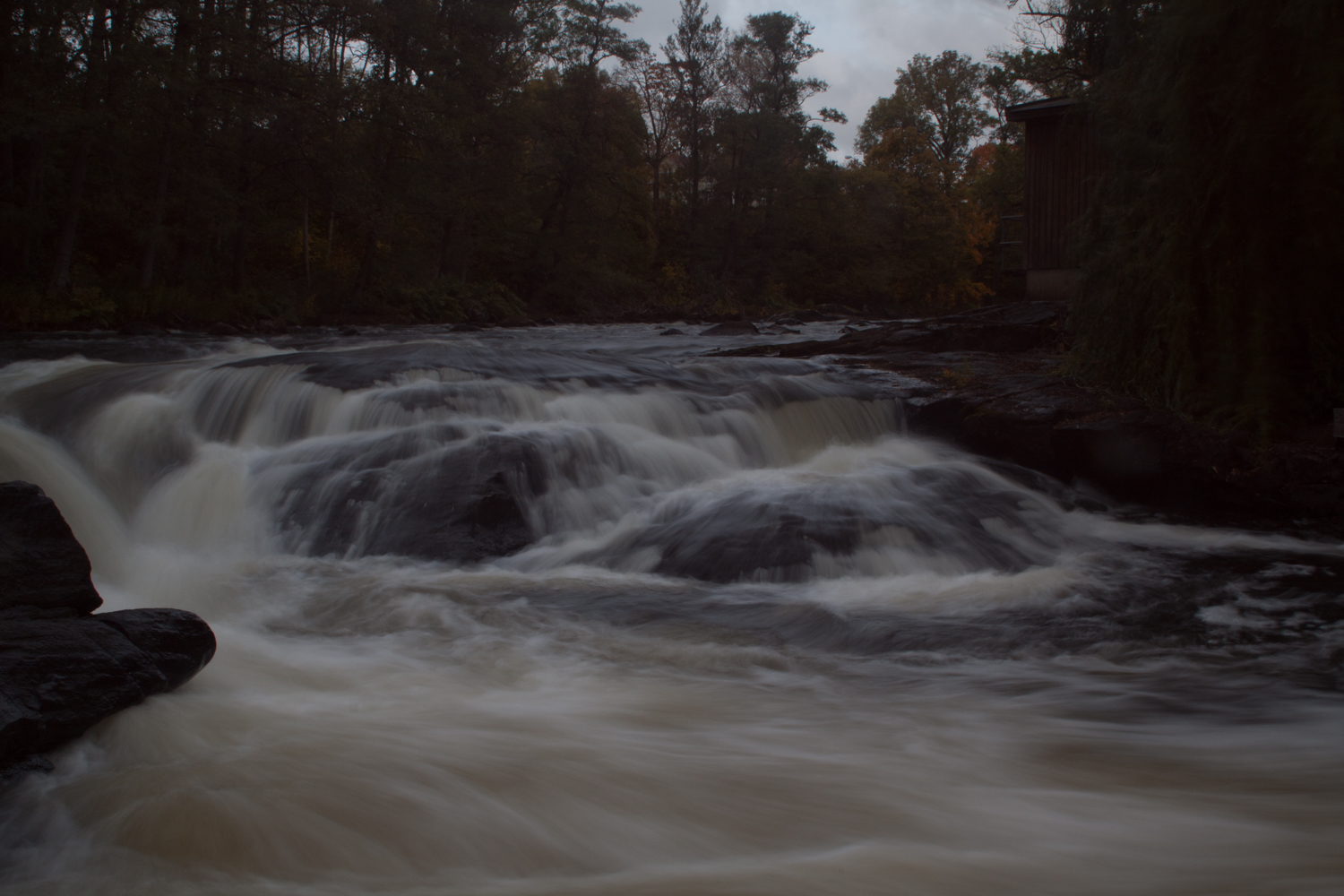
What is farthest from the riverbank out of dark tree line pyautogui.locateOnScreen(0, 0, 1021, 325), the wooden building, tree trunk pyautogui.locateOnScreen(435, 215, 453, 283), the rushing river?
tree trunk pyautogui.locateOnScreen(435, 215, 453, 283)

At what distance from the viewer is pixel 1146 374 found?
872cm

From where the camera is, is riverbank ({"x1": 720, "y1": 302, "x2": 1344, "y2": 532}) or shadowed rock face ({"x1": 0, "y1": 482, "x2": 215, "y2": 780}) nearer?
shadowed rock face ({"x1": 0, "y1": 482, "x2": 215, "y2": 780})

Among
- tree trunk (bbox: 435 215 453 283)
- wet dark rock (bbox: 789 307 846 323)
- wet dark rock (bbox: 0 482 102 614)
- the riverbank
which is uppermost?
tree trunk (bbox: 435 215 453 283)

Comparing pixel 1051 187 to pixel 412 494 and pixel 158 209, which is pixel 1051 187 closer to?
pixel 412 494

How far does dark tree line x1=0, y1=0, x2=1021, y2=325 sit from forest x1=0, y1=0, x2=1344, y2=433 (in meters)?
0.12

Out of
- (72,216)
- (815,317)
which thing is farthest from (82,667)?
(815,317)

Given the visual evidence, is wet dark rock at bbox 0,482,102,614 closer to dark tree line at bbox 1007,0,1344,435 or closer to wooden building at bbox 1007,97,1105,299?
dark tree line at bbox 1007,0,1344,435

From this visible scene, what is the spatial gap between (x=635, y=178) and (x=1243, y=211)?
37.3 m

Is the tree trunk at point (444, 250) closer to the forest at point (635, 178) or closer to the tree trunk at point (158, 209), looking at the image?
the forest at point (635, 178)

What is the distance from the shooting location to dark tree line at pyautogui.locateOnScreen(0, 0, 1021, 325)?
63.1 ft

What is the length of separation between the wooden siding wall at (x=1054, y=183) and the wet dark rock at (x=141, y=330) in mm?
18553

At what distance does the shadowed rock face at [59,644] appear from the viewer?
305 centimetres

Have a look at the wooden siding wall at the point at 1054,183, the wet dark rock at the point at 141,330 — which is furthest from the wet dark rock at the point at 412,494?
the wooden siding wall at the point at 1054,183

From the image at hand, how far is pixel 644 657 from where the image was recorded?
4.86 metres
